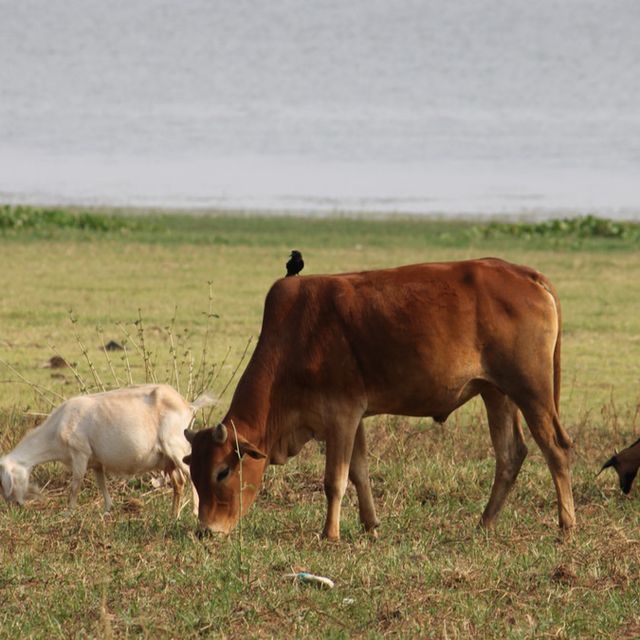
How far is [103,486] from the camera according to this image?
28.8 feet

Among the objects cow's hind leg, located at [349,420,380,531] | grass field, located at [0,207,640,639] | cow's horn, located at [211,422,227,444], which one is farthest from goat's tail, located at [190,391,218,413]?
cow's horn, located at [211,422,227,444]

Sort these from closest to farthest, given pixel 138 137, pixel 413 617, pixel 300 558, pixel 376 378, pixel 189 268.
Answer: pixel 413 617
pixel 300 558
pixel 376 378
pixel 189 268
pixel 138 137

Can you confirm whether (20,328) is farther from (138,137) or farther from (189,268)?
(138,137)

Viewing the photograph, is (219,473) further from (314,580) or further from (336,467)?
(314,580)

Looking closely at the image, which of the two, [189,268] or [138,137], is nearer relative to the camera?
[189,268]

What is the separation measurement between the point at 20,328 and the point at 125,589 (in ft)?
38.6

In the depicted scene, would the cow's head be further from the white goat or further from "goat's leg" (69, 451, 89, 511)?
"goat's leg" (69, 451, 89, 511)

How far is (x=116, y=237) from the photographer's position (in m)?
34.5

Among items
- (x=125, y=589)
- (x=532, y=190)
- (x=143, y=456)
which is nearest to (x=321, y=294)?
(x=143, y=456)

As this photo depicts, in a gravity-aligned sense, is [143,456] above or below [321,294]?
below

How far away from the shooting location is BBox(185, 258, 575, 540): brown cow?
7957 mm

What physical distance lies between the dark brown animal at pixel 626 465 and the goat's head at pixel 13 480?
3.25 meters

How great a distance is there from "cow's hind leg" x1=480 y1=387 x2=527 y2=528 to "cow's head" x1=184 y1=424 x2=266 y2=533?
4.62 ft

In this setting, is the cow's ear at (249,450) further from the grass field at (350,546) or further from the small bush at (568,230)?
the small bush at (568,230)
